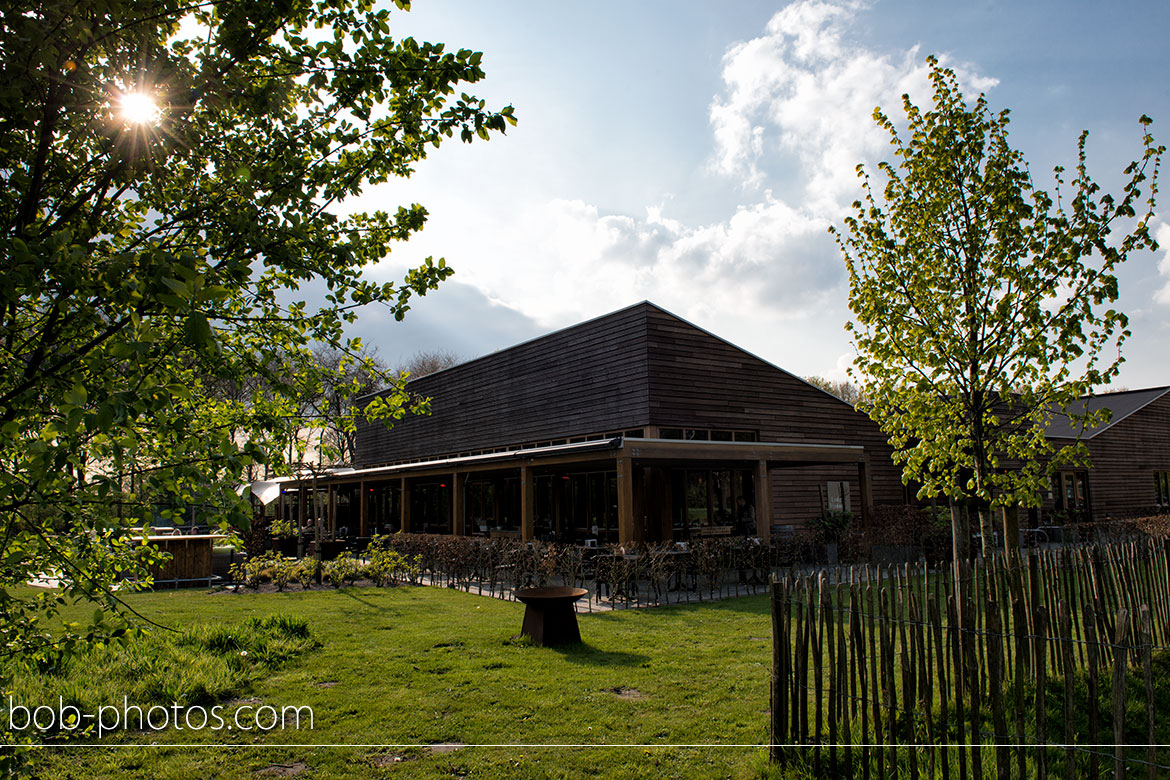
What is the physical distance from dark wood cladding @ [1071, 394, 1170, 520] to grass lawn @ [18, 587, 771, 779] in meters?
29.1

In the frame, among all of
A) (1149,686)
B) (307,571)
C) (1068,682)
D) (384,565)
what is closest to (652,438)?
(384,565)

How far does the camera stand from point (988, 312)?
313 inches

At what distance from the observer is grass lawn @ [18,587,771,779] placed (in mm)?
4883

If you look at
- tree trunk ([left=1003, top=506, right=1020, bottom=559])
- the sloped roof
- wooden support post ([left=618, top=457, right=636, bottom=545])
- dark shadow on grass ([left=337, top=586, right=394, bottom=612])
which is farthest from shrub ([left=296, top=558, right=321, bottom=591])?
the sloped roof

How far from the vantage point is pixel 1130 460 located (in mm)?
32469

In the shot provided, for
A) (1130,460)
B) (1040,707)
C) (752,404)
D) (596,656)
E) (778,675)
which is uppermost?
(752,404)

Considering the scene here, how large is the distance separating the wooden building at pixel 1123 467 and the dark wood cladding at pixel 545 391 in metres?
20.4

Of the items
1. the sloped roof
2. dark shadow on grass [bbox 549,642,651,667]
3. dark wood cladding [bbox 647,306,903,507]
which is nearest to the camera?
dark shadow on grass [bbox 549,642,651,667]

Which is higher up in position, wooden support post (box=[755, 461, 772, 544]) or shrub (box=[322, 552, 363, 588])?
wooden support post (box=[755, 461, 772, 544])

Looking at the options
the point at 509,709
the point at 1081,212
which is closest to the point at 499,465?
the point at 509,709

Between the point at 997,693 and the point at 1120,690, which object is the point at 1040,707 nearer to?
the point at 997,693

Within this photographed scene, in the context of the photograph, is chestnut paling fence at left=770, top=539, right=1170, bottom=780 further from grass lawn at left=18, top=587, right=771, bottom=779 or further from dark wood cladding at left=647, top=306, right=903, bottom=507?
dark wood cladding at left=647, top=306, right=903, bottom=507

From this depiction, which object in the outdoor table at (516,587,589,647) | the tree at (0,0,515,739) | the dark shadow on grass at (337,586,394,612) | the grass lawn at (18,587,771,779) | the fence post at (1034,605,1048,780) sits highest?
the tree at (0,0,515,739)

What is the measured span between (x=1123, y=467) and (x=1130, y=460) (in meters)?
0.73
